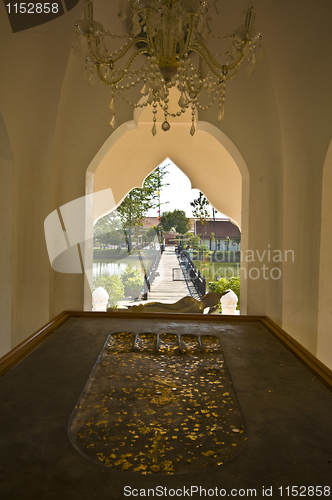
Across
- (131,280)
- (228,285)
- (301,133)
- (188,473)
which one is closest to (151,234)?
(131,280)

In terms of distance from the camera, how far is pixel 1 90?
2.53 m

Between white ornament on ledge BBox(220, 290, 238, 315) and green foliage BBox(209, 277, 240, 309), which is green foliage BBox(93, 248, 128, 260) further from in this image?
white ornament on ledge BBox(220, 290, 238, 315)

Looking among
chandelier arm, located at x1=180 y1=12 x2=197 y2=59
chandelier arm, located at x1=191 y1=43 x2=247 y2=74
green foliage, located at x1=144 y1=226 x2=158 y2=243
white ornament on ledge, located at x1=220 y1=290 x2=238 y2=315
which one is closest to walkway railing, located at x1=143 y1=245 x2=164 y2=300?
green foliage, located at x1=144 y1=226 x2=158 y2=243

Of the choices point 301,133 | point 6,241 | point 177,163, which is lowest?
point 6,241

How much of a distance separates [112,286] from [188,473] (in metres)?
7.25

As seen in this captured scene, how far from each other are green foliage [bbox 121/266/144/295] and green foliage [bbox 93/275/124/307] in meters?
0.12

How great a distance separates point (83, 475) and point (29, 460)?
0.62ft

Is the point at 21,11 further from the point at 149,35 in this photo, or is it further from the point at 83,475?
the point at 83,475

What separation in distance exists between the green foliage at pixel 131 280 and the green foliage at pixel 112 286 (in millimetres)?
123

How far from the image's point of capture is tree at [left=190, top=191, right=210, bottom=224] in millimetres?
9789

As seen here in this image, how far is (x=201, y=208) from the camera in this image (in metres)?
9.84

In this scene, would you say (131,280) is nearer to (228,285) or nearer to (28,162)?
(228,285)

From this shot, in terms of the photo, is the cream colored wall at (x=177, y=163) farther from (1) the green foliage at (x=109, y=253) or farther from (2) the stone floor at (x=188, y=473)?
(2) the stone floor at (x=188, y=473)

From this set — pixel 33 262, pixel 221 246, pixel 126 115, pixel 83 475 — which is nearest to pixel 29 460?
pixel 83 475
